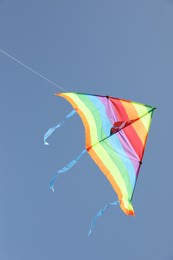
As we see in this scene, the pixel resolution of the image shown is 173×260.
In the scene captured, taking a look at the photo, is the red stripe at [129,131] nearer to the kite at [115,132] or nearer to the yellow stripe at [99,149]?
the kite at [115,132]

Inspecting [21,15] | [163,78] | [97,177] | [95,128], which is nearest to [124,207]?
[95,128]

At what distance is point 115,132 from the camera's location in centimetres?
365

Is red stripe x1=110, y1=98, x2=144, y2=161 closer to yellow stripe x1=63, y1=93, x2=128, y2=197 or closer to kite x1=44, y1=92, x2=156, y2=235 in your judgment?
kite x1=44, y1=92, x2=156, y2=235

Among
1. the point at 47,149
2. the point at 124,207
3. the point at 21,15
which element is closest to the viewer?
the point at 124,207

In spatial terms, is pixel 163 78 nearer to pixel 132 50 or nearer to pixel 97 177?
pixel 132 50

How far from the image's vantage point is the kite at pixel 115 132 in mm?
3609

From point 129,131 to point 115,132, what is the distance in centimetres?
12

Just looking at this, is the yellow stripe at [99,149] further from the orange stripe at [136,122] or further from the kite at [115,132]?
the orange stripe at [136,122]

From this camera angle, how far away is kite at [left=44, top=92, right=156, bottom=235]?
3.61 meters

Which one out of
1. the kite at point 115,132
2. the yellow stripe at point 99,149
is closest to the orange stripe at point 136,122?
the kite at point 115,132

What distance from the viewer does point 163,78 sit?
17.6ft

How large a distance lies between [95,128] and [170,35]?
7.27 ft

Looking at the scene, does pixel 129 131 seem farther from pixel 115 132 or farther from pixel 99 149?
pixel 99 149

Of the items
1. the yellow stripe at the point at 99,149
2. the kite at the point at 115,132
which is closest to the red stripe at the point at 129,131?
the kite at the point at 115,132
